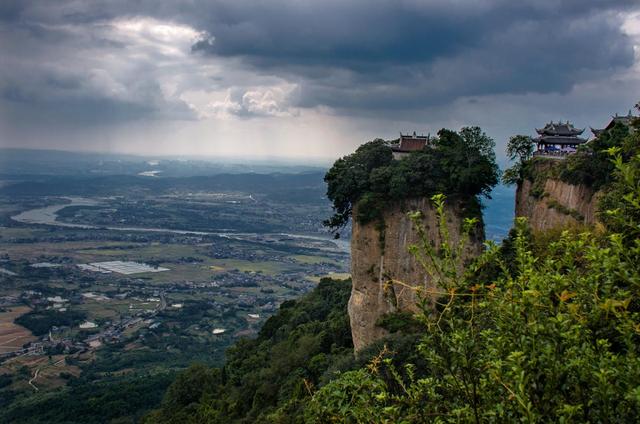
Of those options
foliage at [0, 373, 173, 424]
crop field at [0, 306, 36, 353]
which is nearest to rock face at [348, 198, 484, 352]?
foliage at [0, 373, 173, 424]

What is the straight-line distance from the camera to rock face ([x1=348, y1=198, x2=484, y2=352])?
21.0 metres

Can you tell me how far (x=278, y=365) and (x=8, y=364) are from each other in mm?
38689

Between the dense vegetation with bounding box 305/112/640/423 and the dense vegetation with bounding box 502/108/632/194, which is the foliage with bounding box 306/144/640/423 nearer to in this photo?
the dense vegetation with bounding box 305/112/640/423

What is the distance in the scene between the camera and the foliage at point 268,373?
81.7 feet

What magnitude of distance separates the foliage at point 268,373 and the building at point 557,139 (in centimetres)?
1114

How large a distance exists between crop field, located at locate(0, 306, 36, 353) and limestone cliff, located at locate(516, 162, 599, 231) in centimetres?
5623

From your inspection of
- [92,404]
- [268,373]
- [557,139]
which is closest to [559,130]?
[557,139]

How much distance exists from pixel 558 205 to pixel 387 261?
660 cm

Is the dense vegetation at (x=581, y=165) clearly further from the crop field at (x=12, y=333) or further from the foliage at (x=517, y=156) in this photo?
the crop field at (x=12, y=333)

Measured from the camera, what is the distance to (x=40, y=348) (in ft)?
193

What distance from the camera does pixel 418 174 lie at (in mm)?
20797

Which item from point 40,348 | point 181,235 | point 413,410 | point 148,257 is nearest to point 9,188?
point 181,235

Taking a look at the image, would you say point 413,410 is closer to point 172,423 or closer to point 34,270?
point 172,423

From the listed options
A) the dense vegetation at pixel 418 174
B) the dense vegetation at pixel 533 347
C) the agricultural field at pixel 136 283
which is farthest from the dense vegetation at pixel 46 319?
the dense vegetation at pixel 533 347
